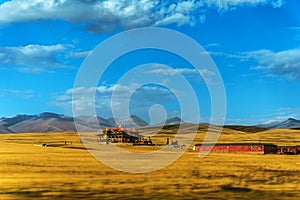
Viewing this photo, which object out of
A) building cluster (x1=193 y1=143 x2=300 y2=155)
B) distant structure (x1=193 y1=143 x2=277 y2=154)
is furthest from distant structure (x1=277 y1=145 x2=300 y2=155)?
distant structure (x1=193 y1=143 x2=277 y2=154)

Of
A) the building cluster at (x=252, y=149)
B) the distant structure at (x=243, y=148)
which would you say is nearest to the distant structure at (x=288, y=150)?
the building cluster at (x=252, y=149)

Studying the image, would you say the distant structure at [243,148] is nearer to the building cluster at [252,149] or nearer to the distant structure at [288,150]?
the building cluster at [252,149]

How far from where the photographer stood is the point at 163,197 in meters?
19.7

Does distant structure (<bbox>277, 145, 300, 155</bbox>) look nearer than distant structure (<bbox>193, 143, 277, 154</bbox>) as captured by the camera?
No

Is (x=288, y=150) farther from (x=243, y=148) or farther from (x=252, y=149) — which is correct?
(x=243, y=148)

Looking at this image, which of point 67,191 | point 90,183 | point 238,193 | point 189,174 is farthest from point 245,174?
point 67,191

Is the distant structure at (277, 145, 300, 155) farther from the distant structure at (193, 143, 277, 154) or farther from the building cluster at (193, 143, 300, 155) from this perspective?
the distant structure at (193, 143, 277, 154)

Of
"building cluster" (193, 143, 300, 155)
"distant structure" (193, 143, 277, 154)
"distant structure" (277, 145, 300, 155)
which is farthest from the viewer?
"distant structure" (277, 145, 300, 155)

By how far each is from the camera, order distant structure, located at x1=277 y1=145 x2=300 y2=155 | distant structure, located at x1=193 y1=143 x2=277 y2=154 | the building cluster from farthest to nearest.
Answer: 1. distant structure, located at x1=277 y1=145 x2=300 y2=155
2. the building cluster
3. distant structure, located at x1=193 y1=143 x2=277 y2=154

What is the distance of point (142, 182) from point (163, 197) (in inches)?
192

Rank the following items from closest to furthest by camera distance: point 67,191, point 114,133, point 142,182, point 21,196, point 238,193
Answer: point 21,196 < point 67,191 < point 238,193 < point 142,182 < point 114,133

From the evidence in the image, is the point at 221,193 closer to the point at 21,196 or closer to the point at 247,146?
the point at 21,196

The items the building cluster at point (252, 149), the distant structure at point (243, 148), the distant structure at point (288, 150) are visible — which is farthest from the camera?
the distant structure at point (288, 150)

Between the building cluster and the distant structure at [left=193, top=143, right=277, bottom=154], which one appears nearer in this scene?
the distant structure at [left=193, top=143, right=277, bottom=154]
